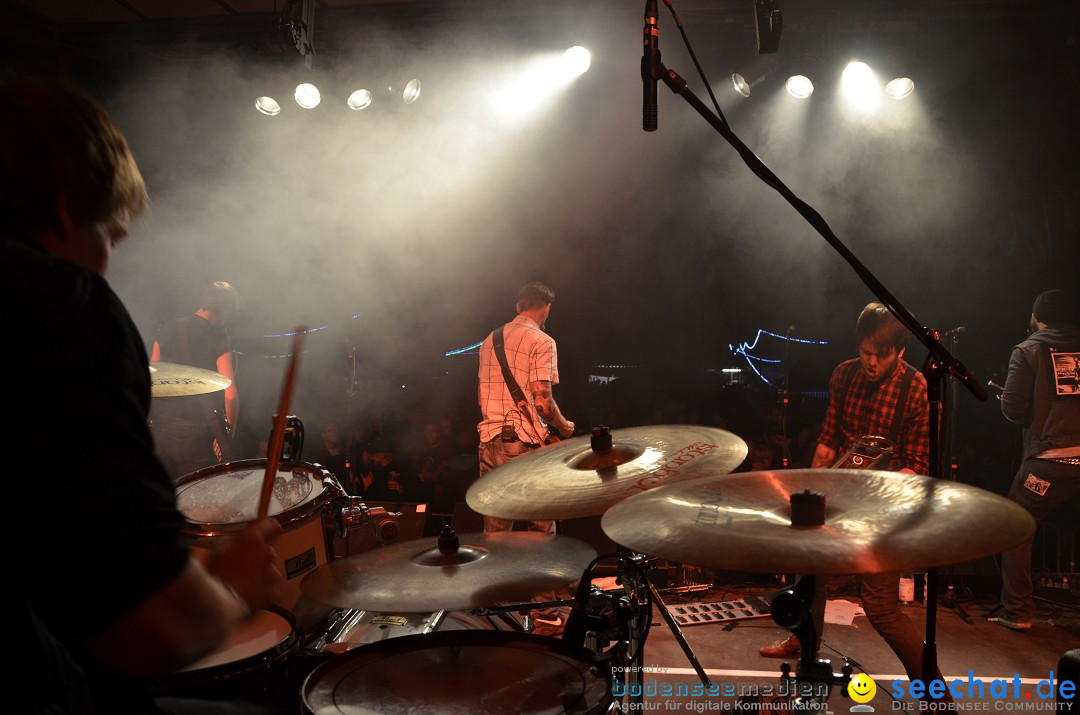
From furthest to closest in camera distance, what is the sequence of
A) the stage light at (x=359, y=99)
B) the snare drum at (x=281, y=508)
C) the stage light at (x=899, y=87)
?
the stage light at (x=359, y=99)
the stage light at (x=899, y=87)
the snare drum at (x=281, y=508)

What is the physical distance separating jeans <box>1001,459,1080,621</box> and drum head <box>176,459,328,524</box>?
3.54 meters

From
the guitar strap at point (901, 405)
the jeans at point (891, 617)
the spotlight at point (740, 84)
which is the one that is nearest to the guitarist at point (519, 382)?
the guitar strap at point (901, 405)

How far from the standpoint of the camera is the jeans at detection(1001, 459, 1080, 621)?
3.95 m

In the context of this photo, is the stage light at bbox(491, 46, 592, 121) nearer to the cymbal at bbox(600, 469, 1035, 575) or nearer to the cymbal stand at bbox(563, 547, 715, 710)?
the cymbal stand at bbox(563, 547, 715, 710)

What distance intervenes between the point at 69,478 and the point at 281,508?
1903mm

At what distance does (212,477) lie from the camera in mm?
2760

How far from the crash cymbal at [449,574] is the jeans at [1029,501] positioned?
3.17 meters

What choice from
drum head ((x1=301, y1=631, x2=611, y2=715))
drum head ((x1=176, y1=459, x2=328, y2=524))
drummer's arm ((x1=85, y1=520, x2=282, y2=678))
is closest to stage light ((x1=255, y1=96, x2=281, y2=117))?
drum head ((x1=176, y1=459, x2=328, y2=524))

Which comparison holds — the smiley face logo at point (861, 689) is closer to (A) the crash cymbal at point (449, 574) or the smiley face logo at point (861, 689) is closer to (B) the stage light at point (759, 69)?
(A) the crash cymbal at point (449, 574)

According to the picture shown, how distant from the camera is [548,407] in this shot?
14.6 feet

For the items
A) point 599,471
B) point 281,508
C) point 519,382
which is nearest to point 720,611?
point 519,382

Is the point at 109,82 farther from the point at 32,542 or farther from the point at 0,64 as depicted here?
the point at 32,542

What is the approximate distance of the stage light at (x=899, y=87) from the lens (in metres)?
5.55

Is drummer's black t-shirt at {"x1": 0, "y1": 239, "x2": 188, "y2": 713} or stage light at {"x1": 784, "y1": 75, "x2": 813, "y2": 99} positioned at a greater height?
stage light at {"x1": 784, "y1": 75, "x2": 813, "y2": 99}
